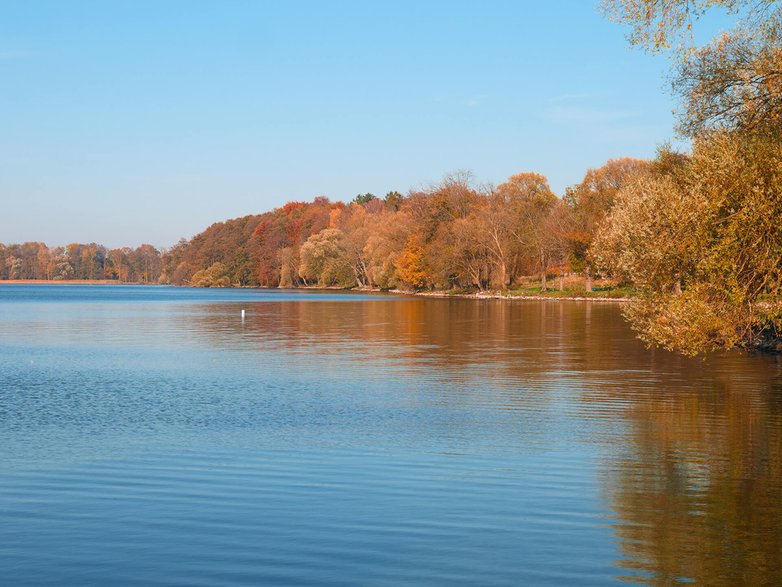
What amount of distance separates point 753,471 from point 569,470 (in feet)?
10.8

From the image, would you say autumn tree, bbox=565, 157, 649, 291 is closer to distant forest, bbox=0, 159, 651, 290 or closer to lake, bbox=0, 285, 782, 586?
→ distant forest, bbox=0, 159, 651, 290

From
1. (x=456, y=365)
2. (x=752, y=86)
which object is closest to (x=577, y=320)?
(x=456, y=365)

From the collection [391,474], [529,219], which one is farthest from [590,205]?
[391,474]

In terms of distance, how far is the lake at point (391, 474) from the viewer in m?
10.2

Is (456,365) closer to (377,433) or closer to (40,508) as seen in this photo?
(377,433)

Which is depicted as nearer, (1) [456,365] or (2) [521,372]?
(2) [521,372]

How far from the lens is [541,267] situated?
11356cm

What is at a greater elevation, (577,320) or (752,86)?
(752,86)

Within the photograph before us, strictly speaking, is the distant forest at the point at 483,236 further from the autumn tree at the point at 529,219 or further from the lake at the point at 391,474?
the lake at the point at 391,474

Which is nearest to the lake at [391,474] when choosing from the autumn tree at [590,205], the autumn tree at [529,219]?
the autumn tree at [590,205]

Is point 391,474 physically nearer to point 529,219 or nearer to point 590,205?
point 590,205

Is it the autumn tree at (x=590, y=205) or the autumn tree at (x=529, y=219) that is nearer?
the autumn tree at (x=590, y=205)

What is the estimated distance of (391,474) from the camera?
586 inches

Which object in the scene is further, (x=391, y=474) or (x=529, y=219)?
(x=529, y=219)
